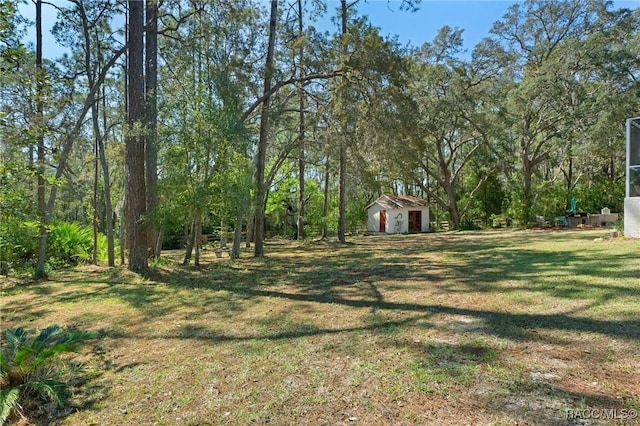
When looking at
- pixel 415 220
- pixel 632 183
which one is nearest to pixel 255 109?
pixel 632 183

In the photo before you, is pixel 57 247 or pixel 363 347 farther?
pixel 57 247

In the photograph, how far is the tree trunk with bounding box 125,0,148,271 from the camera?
7.46 metres

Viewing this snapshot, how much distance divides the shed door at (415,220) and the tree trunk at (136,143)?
18.8 meters

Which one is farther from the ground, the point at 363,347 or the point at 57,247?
the point at 57,247

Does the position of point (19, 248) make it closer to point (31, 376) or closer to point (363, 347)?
point (31, 376)

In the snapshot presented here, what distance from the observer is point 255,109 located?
11148mm

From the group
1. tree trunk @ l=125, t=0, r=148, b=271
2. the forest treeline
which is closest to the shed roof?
the forest treeline

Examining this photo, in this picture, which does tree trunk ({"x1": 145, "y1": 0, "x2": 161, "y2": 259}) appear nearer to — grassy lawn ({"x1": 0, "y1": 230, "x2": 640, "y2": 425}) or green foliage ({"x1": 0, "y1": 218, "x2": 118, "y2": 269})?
green foliage ({"x1": 0, "y1": 218, "x2": 118, "y2": 269})

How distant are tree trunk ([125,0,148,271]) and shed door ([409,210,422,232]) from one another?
742 inches

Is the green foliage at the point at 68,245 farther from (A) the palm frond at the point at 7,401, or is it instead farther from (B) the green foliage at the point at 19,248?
(A) the palm frond at the point at 7,401

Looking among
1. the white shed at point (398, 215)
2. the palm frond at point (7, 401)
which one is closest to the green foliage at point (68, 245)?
the palm frond at point (7, 401)

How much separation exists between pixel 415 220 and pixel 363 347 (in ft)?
71.4

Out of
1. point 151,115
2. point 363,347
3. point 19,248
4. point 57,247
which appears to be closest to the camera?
point 363,347

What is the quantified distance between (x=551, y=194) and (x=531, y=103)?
20.1 ft
